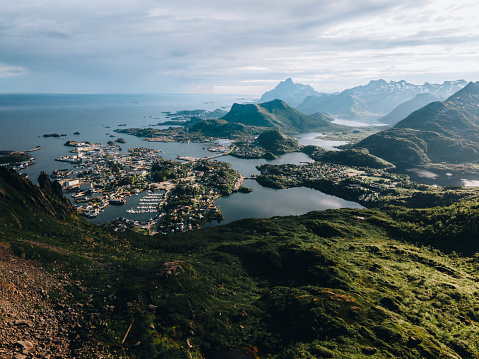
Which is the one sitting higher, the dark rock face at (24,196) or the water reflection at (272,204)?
the dark rock face at (24,196)

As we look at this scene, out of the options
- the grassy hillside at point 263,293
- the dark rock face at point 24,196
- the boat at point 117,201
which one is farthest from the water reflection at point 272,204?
the dark rock face at point 24,196

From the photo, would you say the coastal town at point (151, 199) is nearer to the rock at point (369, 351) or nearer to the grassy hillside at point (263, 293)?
the grassy hillside at point (263, 293)

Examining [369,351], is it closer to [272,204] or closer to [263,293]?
[263,293]

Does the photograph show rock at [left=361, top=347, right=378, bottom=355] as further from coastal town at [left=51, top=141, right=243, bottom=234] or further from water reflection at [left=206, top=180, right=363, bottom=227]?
water reflection at [left=206, top=180, right=363, bottom=227]

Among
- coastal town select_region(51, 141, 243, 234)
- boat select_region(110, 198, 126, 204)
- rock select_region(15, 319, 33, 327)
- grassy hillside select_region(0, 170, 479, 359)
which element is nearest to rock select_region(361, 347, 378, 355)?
grassy hillside select_region(0, 170, 479, 359)

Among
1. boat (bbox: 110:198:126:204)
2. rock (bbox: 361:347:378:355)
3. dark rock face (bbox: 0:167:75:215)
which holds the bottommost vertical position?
rock (bbox: 361:347:378:355)

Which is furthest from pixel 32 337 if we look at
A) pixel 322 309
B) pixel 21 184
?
pixel 21 184

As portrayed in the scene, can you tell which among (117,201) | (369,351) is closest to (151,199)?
(117,201)

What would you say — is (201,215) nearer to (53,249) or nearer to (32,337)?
(53,249)
